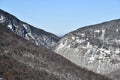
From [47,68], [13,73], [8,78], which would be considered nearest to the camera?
[8,78]

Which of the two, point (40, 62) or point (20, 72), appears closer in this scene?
point (20, 72)

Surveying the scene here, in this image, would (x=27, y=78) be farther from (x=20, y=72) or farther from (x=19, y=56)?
(x=19, y=56)

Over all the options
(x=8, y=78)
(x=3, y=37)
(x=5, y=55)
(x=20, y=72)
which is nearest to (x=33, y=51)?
(x=3, y=37)

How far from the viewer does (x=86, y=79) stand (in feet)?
339

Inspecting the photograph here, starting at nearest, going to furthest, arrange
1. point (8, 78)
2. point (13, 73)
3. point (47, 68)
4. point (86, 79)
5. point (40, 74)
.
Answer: point (8, 78)
point (13, 73)
point (40, 74)
point (47, 68)
point (86, 79)

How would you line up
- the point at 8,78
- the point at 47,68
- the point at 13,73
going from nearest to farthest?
1. the point at 8,78
2. the point at 13,73
3. the point at 47,68

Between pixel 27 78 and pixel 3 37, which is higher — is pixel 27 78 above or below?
below

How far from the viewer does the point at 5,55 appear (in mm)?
89750

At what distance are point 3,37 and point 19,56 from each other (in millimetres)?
14327

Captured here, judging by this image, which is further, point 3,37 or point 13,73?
point 3,37

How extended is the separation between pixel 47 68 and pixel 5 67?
15.2 metres

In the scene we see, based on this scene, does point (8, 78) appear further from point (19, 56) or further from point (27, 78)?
point (19, 56)

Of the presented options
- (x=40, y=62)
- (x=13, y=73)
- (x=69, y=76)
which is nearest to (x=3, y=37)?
(x=40, y=62)

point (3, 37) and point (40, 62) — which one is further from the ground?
point (3, 37)
